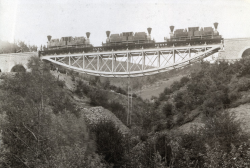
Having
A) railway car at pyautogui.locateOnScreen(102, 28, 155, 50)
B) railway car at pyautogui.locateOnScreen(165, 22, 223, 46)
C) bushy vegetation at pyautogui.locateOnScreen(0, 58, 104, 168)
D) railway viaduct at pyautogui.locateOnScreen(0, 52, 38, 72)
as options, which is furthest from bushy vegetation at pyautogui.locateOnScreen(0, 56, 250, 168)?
railway viaduct at pyautogui.locateOnScreen(0, 52, 38, 72)

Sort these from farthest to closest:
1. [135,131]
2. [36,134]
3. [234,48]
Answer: [234,48], [135,131], [36,134]

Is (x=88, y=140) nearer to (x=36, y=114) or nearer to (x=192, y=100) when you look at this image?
(x=36, y=114)

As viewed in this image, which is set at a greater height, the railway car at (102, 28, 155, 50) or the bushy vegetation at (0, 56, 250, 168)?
the railway car at (102, 28, 155, 50)

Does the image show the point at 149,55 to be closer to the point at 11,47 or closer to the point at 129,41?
the point at 129,41

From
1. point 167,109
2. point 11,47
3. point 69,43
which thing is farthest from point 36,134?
point 11,47

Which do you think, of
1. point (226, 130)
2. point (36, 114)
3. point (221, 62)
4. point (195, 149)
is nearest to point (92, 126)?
point (36, 114)

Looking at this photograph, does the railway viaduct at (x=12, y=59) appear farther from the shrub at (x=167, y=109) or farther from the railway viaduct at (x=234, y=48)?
the railway viaduct at (x=234, y=48)

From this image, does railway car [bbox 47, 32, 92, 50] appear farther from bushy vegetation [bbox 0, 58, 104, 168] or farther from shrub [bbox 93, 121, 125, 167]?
shrub [bbox 93, 121, 125, 167]
